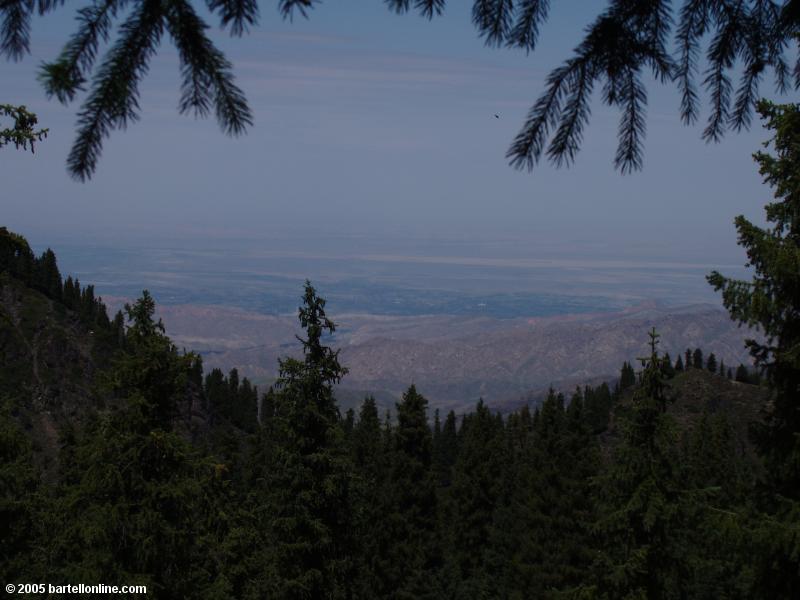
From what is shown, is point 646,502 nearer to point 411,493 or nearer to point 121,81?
point 121,81

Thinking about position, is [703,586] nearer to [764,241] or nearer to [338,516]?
[338,516]

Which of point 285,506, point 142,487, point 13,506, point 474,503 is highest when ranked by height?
point 142,487

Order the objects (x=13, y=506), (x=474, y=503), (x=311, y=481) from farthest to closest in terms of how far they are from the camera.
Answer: (x=474, y=503)
(x=311, y=481)
(x=13, y=506)

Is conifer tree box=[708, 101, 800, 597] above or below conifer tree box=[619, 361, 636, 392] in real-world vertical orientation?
above

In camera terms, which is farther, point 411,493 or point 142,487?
point 411,493

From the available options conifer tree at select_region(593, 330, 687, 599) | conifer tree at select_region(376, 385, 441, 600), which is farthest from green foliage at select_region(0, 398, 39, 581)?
conifer tree at select_region(376, 385, 441, 600)

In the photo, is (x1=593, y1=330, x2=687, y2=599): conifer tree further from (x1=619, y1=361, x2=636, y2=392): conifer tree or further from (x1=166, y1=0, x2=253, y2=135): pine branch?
(x1=619, y1=361, x2=636, y2=392): conifer tree

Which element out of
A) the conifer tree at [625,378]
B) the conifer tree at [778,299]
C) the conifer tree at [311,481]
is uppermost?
the conifer tree at [778,299]

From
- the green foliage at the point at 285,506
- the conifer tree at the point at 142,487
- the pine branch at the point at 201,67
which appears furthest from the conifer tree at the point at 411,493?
the pine branch at the point at 201,67

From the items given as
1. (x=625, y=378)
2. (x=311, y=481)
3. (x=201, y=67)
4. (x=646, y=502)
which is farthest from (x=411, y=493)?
(x=625, y=378)

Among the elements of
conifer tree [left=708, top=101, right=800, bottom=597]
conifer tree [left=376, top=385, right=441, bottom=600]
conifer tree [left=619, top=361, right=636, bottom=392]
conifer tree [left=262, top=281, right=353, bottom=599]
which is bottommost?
conifer tree [left=619, top=361, right=636, bottom=392]

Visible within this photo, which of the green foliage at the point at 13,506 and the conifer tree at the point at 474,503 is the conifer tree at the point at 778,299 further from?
the conifer tree at the point at 474,503

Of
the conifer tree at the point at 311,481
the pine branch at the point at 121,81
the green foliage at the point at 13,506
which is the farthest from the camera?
the conifer tree at the point at 311,481

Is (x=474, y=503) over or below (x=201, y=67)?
below
